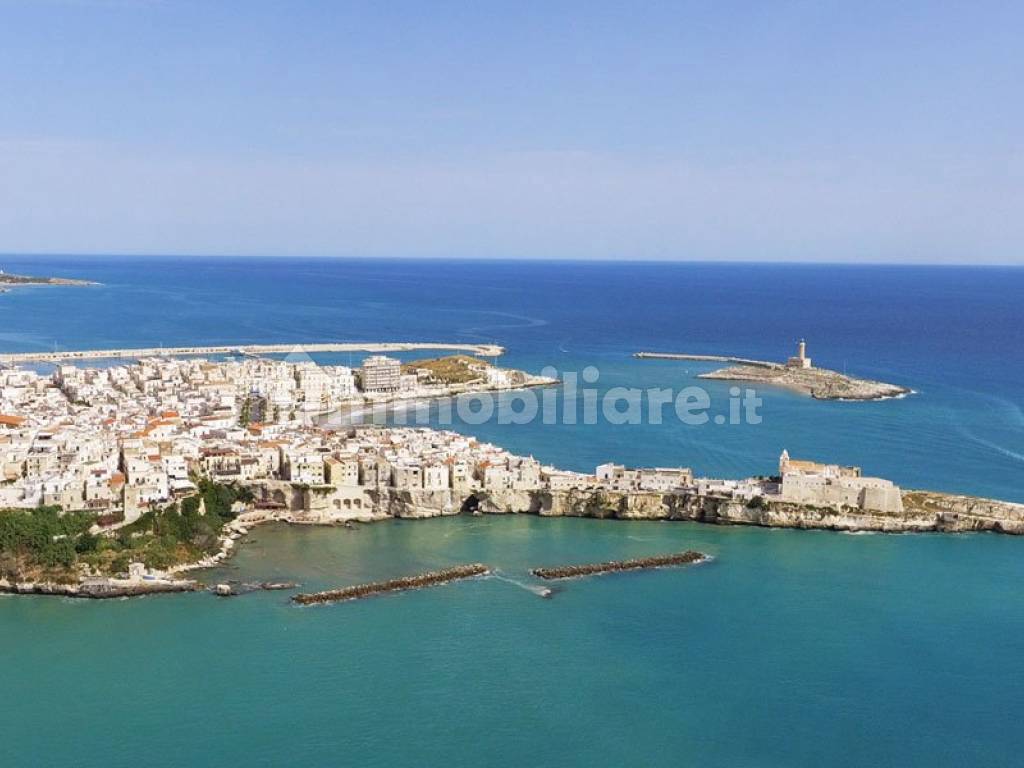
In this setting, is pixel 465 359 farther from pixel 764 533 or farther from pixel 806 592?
pixel 806 592

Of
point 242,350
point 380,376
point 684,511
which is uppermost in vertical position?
point 242,350

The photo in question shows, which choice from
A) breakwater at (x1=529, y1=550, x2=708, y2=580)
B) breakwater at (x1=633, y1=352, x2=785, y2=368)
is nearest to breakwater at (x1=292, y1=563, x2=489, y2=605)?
breakwater at (x1=529, y1=550, x2=708, y2=580)

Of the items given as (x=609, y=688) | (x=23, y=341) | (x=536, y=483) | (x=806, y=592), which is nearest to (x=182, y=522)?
(x=536, y=483)

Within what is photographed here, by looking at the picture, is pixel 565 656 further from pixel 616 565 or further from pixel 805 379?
pixel 805 379

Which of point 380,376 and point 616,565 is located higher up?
point 380,376

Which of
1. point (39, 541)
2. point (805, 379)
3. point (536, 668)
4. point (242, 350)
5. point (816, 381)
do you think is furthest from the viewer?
point (242, 350)

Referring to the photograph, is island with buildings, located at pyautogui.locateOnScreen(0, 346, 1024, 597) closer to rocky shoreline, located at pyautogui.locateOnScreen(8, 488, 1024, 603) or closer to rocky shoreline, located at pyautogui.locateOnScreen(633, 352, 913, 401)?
rocky shoreline, located at pyautogui.locateOnScreen(8, 488, 1024, 603)

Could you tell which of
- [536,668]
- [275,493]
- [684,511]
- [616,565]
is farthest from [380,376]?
[536,668]
